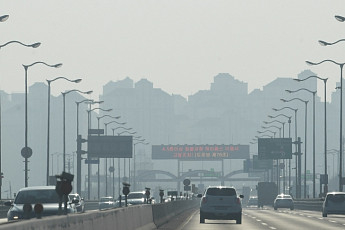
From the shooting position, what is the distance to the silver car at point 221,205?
191 feet

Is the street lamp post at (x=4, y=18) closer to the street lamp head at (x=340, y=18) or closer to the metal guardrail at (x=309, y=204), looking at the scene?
the street lamp head at (x=340, y=18)

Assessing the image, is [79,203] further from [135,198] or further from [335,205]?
[135,198]

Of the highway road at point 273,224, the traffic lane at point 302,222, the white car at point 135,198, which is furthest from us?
the white car at point 135,198

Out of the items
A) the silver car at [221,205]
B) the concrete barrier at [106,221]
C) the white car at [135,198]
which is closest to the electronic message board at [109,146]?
the white car at [135,198]

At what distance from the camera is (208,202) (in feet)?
194

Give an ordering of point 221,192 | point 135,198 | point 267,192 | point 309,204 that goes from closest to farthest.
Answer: point 221,192
point 135,198
point 309,204
point 267,192

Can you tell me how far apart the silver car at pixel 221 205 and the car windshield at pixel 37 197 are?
19.6m

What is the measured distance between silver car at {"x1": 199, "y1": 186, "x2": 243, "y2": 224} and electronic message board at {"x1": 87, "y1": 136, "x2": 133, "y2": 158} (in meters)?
79.5

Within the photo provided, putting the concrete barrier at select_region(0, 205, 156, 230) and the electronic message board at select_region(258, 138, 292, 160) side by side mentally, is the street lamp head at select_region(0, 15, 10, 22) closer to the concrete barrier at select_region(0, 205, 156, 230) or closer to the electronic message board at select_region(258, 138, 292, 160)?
the concrete barrier at select_region(0, 205, 156, 230)

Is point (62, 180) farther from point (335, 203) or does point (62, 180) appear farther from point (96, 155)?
point (96, 155)

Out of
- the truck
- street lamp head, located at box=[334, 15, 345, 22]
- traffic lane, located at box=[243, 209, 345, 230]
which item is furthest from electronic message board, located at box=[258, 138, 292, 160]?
street lamp head, located at box=[334, 15, 345, 22]

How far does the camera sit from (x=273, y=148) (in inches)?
6063

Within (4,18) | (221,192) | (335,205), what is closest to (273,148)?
(335,205)

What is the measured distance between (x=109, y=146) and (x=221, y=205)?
3224 inches
